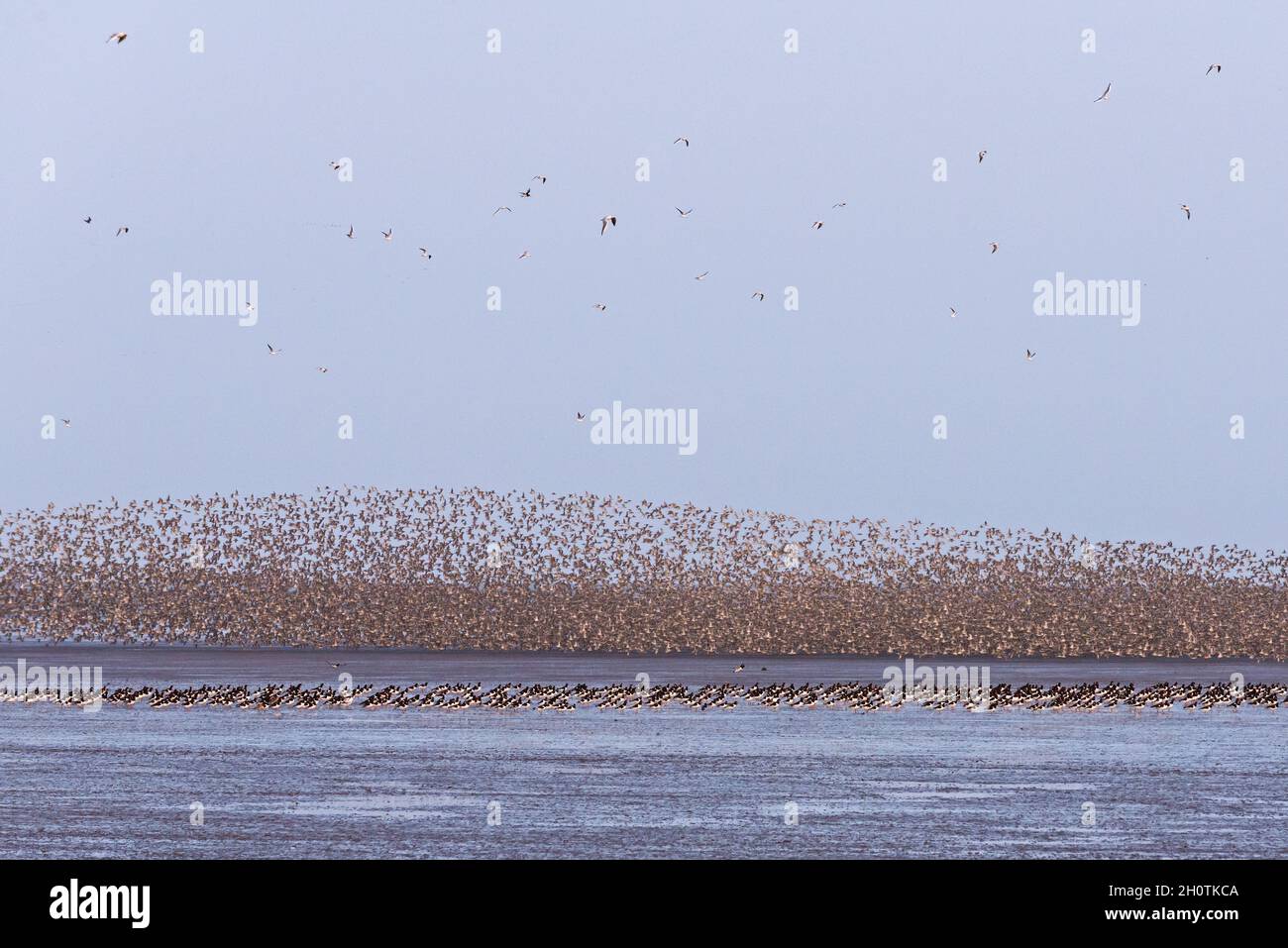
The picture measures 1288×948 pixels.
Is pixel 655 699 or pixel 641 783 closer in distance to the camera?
pixel 641 783

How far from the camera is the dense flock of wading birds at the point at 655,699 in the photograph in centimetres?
5500

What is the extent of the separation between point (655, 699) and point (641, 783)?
933 inches

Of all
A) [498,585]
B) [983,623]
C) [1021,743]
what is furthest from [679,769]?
[498,585]

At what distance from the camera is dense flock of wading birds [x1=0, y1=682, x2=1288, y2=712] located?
180 ft

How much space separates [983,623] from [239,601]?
60.4 metres

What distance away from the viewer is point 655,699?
56.4 meters

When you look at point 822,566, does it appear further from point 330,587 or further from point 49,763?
point 49,763

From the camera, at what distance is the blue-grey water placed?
1000 inches

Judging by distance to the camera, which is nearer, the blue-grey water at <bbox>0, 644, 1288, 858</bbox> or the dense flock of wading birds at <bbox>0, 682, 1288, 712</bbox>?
the blue-grey water at <bbox>0, 644, 1288, 858</bbox>

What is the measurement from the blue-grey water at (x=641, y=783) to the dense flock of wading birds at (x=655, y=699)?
1745 mm

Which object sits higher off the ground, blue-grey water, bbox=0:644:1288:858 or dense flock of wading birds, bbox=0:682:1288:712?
blue-grey water, bbox=0:644:1288:858

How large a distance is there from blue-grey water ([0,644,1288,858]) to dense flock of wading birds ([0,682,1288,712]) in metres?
1.75

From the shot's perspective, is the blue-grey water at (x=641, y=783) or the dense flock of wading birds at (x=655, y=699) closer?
the blue-grey water at (x=641, y=783)

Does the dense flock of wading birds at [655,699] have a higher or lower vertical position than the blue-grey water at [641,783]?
lower
